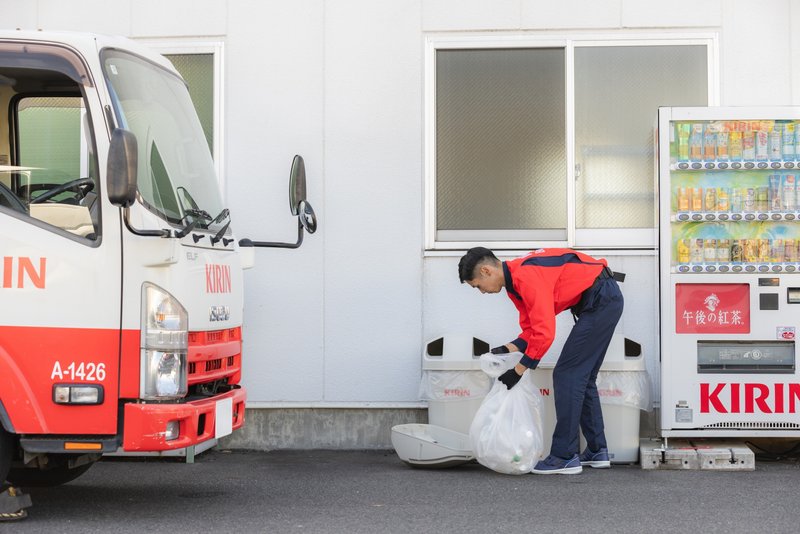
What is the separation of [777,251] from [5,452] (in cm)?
534

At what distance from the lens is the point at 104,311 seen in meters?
A: 5.57

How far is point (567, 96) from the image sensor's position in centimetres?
884

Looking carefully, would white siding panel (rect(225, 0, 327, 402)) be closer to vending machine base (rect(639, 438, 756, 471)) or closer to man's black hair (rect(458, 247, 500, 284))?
man's black hair (rect(458, 247, 500, 284))

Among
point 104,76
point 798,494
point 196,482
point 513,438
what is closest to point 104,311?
point 104,76

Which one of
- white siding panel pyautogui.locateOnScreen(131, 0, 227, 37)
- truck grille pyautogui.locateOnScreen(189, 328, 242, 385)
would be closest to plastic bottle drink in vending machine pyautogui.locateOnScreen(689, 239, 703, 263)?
truck grille pyautogui.locateOnScreen(189, 328, 242, 385)

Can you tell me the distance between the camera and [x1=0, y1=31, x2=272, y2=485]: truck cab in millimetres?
5547

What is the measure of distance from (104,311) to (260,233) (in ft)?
11.1

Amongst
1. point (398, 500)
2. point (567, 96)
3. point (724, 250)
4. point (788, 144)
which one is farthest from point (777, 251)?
point (398, 500)

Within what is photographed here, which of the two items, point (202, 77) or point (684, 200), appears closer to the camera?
point (684, 200)

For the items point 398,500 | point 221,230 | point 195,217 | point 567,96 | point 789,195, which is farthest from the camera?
point 567,96

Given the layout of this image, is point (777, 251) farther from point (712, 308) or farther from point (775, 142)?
point (775, 142)

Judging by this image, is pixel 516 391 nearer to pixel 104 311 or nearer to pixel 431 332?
pixel 431 332

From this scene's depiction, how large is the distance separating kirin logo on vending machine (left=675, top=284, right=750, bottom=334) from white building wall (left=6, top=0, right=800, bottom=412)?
2.67ft

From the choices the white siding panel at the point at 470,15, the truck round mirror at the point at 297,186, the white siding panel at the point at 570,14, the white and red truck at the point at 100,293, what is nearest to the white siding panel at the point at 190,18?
the white siding panel at the point at 470,15
